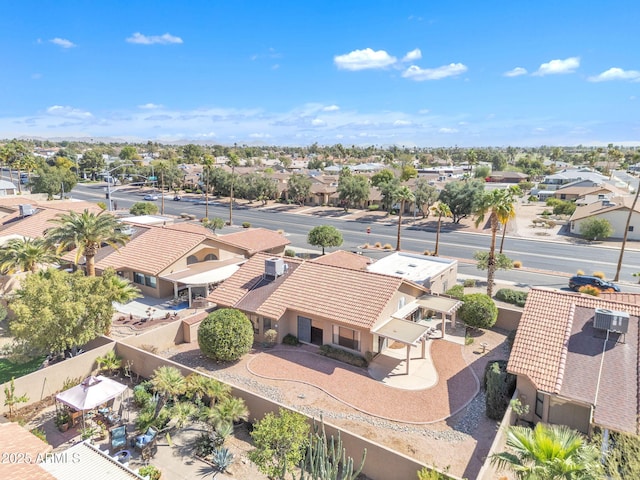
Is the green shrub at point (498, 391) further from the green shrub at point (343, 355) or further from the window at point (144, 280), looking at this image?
the window at point (144, 280)

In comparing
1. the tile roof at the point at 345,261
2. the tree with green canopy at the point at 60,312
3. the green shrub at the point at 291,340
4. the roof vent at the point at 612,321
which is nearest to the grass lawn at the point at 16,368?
the tree with green canopy at the point at 60,312

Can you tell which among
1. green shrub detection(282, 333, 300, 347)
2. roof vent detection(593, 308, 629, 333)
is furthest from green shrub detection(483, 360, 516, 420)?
green shrub detection(282, 333, 300, 347)

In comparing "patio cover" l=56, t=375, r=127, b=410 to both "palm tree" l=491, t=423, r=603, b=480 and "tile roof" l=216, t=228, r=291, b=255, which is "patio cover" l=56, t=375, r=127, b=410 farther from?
"tile roof" l=216, t=228, r=291, b=255

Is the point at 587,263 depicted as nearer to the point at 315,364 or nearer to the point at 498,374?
the point at 498,374

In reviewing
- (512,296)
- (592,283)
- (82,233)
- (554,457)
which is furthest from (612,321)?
(82,233)

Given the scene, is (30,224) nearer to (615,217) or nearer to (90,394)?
(90,394)

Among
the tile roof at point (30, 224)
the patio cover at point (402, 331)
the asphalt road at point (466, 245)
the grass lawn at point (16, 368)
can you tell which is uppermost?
the tile roof at point (30, 224)
